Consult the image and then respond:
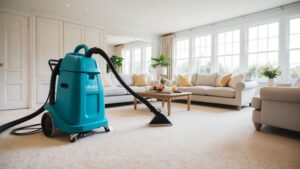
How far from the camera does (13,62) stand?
4.13 metres

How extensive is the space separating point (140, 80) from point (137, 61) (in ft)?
11.8

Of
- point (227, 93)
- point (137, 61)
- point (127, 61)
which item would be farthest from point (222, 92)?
point (127, 61)

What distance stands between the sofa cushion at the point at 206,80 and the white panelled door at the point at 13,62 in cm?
468

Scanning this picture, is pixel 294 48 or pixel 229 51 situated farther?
pixel 229 51

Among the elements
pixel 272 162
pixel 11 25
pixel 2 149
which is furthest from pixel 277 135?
pixel 11 25

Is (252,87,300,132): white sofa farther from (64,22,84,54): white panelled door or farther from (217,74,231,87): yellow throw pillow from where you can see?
(64,22,84,54): white panelled door

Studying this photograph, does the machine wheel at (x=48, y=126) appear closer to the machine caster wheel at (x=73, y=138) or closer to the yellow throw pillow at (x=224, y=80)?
the machine caster wheel at (x=73, y=138)

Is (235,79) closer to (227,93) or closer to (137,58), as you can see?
(227,93)

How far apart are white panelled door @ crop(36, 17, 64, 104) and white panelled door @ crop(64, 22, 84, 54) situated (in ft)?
0.57

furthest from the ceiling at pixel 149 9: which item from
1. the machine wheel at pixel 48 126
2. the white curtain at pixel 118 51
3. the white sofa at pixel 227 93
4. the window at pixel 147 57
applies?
the white curtain at pixel 118 51

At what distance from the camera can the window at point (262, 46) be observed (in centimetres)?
480

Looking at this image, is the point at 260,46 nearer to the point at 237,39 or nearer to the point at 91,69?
the point at 237,39

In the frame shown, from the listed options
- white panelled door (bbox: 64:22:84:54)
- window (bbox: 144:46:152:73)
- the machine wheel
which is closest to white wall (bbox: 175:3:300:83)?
window (bbox: 144:46:152:73)

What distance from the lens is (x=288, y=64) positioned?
448 cm
